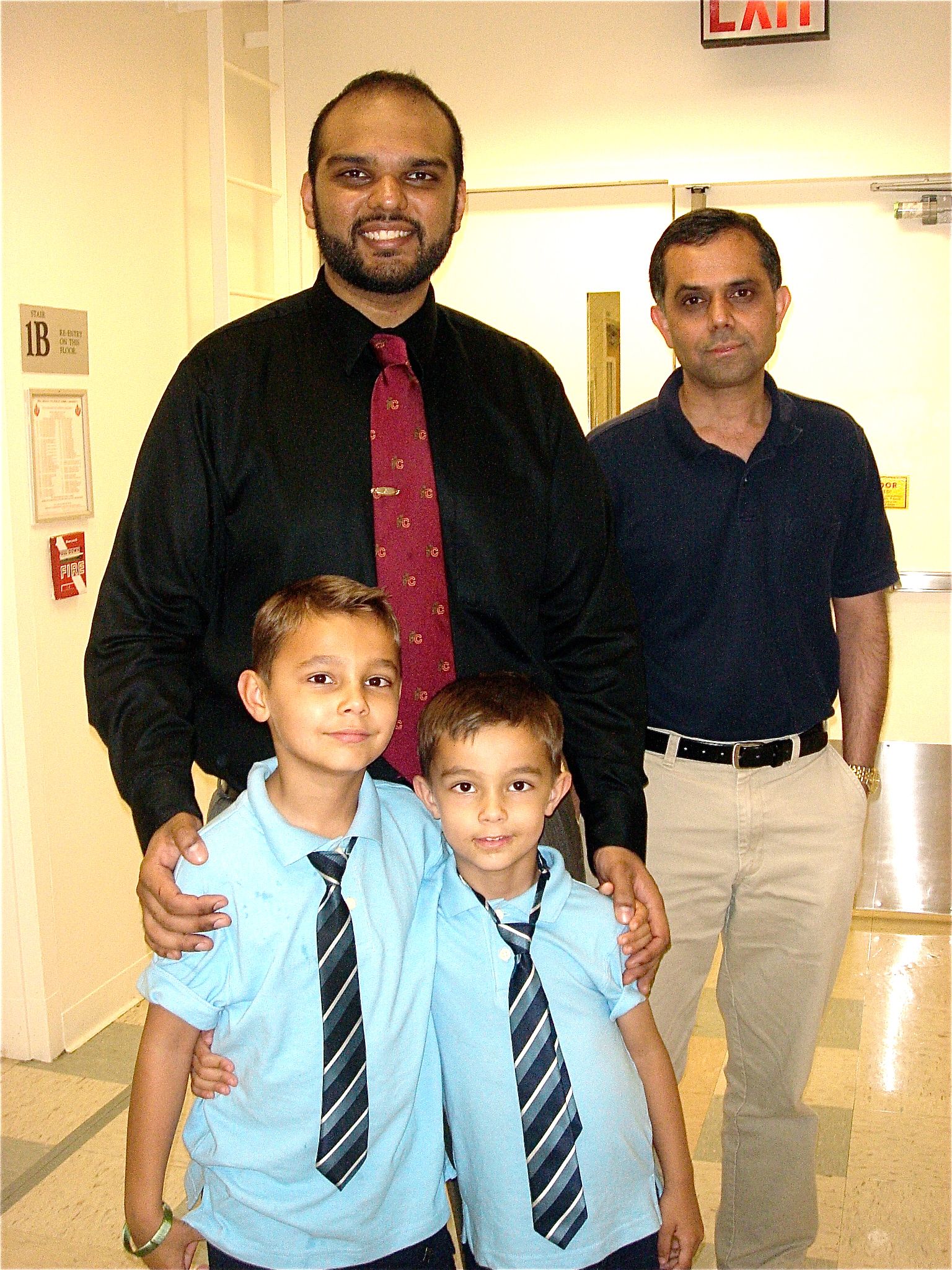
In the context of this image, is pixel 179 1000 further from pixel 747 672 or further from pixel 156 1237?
pixel 747 672

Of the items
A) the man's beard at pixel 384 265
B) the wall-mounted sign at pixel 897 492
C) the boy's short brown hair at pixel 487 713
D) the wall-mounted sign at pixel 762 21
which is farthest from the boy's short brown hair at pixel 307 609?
Answer: the wall-mounted sign at pixel 762 21

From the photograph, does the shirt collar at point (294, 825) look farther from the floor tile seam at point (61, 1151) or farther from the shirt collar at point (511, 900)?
the floor tile seam at point (61, 1151)

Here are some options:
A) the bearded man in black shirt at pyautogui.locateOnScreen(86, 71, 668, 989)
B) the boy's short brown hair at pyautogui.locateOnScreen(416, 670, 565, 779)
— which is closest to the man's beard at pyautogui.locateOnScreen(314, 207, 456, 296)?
the bearded man in black shirt at pyautogui.locateOnScreen(86, 71, 668, 989)

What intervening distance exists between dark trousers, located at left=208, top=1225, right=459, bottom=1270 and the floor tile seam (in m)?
1.32

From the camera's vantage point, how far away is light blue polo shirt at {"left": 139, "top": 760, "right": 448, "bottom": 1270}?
1347 millimetres

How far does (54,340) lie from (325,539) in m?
1.78

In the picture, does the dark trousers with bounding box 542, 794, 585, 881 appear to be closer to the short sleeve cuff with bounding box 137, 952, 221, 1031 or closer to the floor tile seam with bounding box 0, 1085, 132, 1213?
the short sleeve cuff with bounding box 137, 952, 221, 1031

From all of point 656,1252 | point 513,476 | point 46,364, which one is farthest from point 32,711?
point 656,1252

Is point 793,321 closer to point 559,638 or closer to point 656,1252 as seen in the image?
point 559,638

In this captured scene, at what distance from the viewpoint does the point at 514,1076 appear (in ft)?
4.62

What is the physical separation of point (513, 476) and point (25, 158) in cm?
189

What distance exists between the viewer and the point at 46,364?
9.77ft

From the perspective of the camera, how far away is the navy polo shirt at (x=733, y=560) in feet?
6.82

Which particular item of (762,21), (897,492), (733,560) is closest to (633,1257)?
(733,560)
